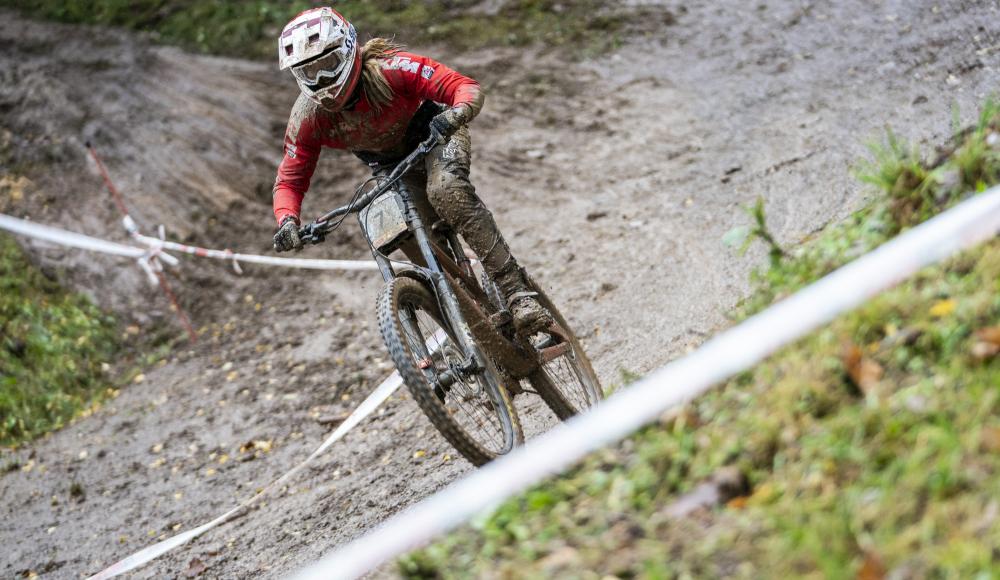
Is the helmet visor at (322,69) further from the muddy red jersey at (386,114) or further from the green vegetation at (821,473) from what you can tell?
the green vegetation at (821,473)

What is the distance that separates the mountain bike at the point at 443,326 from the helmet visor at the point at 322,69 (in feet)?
1.88

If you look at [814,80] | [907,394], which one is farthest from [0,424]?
[814,80]

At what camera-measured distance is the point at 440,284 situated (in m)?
4.75

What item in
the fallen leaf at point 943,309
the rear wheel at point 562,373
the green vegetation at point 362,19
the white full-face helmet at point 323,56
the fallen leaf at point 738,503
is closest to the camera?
the fallen leaf at point 738,503

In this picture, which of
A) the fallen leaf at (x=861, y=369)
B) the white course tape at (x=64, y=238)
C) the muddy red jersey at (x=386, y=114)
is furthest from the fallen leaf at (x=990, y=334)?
the white course tape at (x=64, y=238)

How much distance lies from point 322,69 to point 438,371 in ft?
5.63

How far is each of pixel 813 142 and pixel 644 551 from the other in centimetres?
740

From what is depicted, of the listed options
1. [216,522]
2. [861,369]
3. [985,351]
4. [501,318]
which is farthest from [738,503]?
[216,522]

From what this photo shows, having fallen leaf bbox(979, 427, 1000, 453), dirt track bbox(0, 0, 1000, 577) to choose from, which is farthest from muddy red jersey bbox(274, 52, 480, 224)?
fallen leaf bbox(979, 427, 1000, 453)

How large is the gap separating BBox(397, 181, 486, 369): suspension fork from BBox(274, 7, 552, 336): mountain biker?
149 mm

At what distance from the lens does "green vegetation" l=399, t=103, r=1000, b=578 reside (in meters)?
2.39

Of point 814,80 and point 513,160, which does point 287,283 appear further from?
point 814,80

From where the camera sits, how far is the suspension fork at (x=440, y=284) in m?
4.56

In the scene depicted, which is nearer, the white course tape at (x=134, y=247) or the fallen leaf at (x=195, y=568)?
the fallen leaf at (x=195, y=568)
